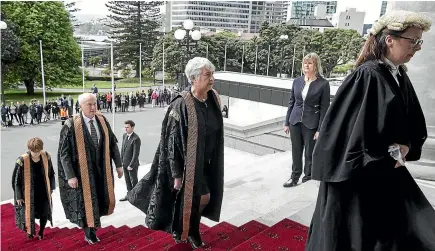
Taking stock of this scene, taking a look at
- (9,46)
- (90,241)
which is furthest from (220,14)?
(90,241)

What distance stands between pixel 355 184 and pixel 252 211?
2.63 meters

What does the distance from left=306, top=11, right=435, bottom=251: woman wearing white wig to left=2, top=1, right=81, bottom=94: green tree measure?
1251 inches

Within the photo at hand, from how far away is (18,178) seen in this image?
190 inches

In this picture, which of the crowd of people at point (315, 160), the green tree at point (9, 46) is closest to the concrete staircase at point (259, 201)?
the crowd of people at point (315, 160)

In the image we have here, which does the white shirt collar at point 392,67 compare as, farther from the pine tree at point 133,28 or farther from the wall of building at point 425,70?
the pine tree at point 133,28

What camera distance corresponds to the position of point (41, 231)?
515 centimetres

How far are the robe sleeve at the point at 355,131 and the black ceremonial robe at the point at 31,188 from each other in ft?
12.9

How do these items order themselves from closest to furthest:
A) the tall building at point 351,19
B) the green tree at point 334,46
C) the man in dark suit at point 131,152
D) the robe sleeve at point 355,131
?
the robe sleeve at point 355,131, the man in dark suit at point 131,152, the green tree at point 334,46, the tall building at point 351,19

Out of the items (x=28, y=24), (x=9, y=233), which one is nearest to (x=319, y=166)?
(x=9, y=233)

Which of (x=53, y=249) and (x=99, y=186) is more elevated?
(x=99, y=186)

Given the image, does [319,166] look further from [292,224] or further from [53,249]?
[53,249]

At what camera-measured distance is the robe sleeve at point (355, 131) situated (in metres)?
1.90

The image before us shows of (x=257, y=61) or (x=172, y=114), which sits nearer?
(x=172, y=114)

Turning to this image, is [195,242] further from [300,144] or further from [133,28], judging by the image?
[133,28]
